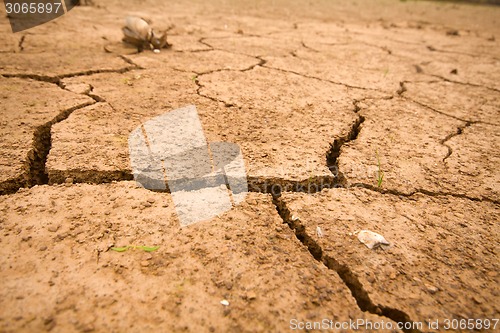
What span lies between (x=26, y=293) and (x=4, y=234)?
229 mm

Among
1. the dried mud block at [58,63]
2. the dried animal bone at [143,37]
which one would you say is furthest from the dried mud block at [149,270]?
the dried animal bone at [143,37]

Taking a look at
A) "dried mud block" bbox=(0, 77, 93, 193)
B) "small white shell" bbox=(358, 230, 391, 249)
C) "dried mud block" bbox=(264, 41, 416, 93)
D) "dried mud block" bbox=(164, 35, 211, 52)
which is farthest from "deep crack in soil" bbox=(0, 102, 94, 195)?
"dried mud block" bbox=(264, 41, 416, 93)

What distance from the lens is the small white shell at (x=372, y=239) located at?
3.00 feet

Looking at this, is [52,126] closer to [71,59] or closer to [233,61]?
[71,59]

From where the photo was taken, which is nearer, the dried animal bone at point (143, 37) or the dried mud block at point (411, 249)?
the dried mud block at point (411, 249)

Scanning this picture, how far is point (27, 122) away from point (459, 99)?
7.83 feet

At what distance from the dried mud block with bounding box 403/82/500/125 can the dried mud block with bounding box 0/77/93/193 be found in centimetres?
195

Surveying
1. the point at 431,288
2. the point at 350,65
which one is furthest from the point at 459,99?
the point at 431,288

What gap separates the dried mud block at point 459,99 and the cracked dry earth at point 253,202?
0.02 meters

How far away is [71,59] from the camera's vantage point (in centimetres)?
210

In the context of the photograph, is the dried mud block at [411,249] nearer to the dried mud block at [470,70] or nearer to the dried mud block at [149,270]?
the dried mud block at [149,270]

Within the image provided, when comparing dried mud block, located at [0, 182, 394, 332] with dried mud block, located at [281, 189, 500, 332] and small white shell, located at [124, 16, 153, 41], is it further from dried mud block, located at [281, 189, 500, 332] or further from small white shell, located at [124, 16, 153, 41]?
small white shell, located at [124, 16, 153, 41]

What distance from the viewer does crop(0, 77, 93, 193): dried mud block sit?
3.45 feet

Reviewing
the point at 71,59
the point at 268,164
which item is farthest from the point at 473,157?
the point at 71,59
